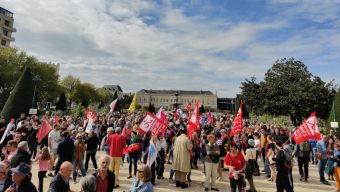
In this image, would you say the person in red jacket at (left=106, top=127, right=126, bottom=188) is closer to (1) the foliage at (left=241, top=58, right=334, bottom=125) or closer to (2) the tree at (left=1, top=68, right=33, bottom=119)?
(2) the tree at (left=1, top=68, right=33, bottom=119)

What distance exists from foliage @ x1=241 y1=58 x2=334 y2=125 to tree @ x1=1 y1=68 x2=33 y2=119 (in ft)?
105

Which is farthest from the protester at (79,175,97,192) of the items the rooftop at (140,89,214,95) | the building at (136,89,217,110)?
the rooftop at (140,89,214,95)

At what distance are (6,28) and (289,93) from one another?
68.5m

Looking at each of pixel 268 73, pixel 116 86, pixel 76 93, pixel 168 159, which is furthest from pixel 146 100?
pixel 168 159

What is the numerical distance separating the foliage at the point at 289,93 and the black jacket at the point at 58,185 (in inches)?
1498

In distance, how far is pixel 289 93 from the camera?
3828 centimetres

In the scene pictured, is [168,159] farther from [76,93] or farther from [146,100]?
[146,100]

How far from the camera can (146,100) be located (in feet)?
490

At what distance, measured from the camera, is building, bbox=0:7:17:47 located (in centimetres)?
6532

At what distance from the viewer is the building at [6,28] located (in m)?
65.3

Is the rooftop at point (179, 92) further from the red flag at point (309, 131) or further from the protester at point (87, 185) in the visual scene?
the protester at point (87, 185)

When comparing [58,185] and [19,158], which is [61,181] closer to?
[58,185]

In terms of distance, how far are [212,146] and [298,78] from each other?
37.1 metres

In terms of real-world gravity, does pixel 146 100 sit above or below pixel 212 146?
above
